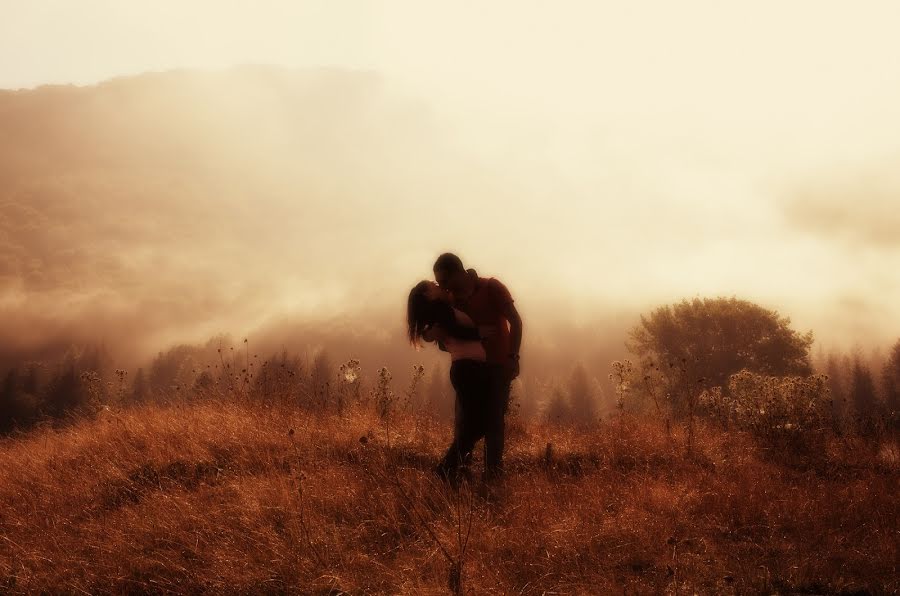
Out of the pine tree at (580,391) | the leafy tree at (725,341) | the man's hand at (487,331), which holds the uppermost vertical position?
the man's hand at (487,331)

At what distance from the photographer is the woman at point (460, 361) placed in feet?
15.0

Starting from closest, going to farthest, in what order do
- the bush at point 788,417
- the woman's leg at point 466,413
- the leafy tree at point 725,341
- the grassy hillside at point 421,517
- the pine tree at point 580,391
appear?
the grassy hillside at point 421,517, the woman's leg at point 466,413, the bush at point 788,417, the leafy tree at point 725,341, the pine tree at point 580,391

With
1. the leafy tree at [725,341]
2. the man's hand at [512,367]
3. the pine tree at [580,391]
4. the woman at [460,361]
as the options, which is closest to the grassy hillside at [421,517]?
the woman at [460,361]

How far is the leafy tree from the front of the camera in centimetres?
2952

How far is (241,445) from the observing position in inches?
224

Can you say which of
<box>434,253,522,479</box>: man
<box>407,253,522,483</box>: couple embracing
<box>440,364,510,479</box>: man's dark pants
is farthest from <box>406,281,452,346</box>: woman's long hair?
<box>440,364,510,479</box>: man's dark pants

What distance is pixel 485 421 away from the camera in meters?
Result: 4.69

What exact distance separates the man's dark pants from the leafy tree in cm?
2607

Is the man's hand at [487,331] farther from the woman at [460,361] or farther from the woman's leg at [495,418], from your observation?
the woman's leg at [495,418]

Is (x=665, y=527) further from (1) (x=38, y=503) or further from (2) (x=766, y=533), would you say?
(1) (x=38, y=503)

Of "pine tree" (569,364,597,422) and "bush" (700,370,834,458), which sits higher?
"bush" (700,370,834,458)

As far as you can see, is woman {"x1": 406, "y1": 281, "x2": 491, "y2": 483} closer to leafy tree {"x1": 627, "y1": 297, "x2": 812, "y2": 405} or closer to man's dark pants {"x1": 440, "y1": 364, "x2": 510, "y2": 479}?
man's dark pants {"x1": 440, "y1": 364, "x2": 510, "y2": 479}

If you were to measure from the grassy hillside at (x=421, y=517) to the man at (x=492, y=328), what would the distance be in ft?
1.43

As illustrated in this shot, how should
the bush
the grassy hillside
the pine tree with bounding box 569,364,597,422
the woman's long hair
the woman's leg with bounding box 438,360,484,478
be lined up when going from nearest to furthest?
the grassy hillside, the woman's long hair, the woman's leg with bounding box 438,360,484,478, the bush, the pine tree with bounding box 569,364,597,422
